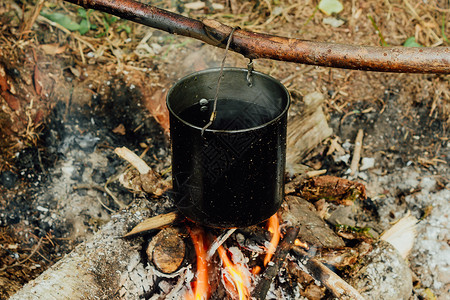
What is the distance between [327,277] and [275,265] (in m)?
0.28

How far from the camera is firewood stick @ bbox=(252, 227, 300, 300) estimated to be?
6.61 feet

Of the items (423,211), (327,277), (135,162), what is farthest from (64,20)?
(423,211)

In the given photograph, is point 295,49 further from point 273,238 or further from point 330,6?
point 330,6

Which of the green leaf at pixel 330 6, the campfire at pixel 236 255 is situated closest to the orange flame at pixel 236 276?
the campfire at pixel 236 255

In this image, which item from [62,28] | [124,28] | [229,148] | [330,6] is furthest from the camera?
[330,6]

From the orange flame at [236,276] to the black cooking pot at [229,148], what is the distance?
338mm

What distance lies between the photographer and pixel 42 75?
11.3 ft

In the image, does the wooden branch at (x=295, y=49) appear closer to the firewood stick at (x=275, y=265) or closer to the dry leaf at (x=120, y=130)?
the firewood stick at (x=275, y=265)

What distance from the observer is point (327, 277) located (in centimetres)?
213

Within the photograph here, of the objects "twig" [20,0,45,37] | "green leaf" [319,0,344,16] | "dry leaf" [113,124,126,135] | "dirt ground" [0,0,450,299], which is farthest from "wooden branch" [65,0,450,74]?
"green leaf" [319,0,344,16]

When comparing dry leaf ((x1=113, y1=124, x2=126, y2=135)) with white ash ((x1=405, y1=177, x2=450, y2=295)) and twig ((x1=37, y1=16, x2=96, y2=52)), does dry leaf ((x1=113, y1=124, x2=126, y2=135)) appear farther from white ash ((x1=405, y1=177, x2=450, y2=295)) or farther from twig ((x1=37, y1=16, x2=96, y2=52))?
white ash ((x1=405, y1=177, x2=450, y2=295))

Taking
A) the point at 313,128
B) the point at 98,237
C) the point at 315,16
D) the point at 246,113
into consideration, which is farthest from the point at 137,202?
the point at 315,16

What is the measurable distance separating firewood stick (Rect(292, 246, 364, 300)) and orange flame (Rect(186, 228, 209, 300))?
0.49 metres

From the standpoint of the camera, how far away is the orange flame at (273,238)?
7.20 ft
